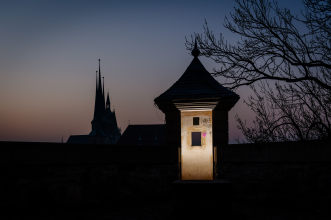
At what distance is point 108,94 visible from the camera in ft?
281

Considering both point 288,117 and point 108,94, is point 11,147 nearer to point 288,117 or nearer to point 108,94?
point 288,117

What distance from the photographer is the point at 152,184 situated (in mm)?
8055

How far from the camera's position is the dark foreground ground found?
17.3 ft

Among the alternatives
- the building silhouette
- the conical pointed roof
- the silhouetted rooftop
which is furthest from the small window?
the building silhouette

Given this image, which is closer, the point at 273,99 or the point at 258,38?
the point at 258,38

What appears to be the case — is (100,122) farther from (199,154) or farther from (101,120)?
(199,154)

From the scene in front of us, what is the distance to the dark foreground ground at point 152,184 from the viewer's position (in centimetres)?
526

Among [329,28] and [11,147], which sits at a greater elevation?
[329,28]

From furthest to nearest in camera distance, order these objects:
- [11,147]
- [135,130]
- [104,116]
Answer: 1. [104,116]
2. [135,130]
3. [11,147]

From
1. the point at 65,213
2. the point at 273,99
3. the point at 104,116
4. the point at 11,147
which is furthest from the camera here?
the point at 104,116

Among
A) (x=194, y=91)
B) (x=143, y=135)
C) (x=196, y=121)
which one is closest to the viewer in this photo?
(x=196, y=121)

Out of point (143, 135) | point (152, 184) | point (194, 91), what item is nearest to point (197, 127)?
point (194, 91)

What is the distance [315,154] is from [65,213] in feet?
18.3

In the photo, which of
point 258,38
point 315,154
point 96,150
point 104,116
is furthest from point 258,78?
point 104,116
